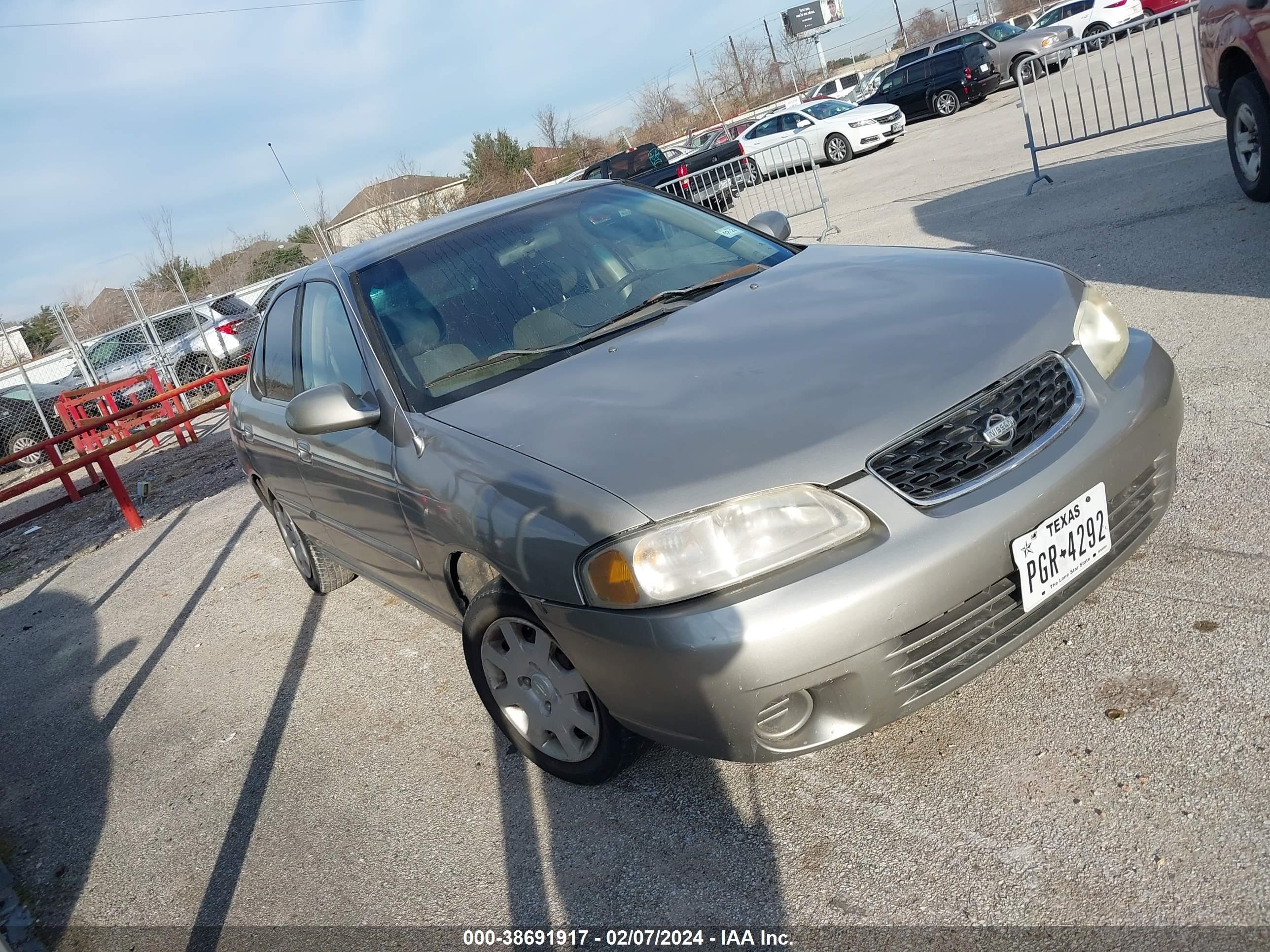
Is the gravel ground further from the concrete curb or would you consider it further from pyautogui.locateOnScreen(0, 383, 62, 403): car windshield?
the concrete curb

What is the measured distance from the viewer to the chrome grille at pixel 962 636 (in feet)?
7.59

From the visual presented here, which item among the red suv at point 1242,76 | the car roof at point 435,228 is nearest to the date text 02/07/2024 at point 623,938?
the car roof at point 435,228

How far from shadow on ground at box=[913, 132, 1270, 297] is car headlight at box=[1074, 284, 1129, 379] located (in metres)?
2.74

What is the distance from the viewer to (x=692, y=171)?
17.9 m

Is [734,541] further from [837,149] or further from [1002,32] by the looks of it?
[1002,32]

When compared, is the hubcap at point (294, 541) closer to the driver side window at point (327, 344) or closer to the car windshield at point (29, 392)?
the driver side window at point (327, 344)

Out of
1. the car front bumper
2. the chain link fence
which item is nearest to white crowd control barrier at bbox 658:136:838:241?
the chain link fence

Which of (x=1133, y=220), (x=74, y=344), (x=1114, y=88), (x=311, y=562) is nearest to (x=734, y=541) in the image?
(x=311, y=562)

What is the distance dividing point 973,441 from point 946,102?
23124 millimetres

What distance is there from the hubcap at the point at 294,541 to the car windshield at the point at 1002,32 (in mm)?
23961

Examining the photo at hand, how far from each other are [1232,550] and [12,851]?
14.5 ft

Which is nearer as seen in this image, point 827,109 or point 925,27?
point 827,109

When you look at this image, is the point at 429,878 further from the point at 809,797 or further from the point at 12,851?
the point at 12,851

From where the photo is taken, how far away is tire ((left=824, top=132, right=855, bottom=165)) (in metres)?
20.1
